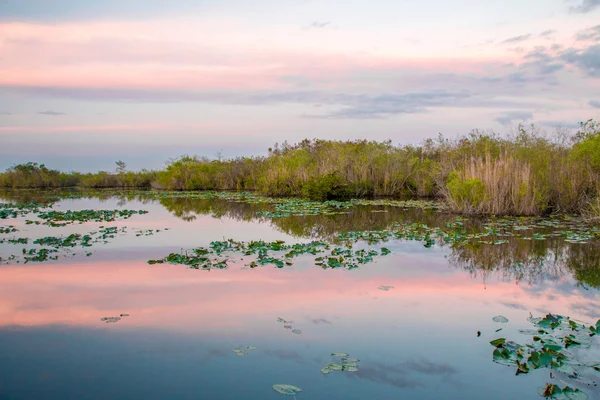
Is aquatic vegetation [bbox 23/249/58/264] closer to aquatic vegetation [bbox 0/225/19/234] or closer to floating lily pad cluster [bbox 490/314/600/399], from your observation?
aquatic vegetation [bbox 0/225/19/234]

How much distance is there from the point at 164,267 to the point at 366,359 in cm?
576

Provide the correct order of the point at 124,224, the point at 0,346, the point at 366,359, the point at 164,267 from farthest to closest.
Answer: the point at 124,224 → the point at 164,267 → the point at 0,346 → the point at 366,359

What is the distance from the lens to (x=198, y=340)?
5.67 metres

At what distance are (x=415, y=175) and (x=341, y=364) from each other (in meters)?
26.1

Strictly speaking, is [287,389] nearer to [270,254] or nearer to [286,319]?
[286,319]

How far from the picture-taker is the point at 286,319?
6.39 meters

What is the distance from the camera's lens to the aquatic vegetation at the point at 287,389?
Result: 4.31 meters

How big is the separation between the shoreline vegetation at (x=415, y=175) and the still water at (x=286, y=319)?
582cm

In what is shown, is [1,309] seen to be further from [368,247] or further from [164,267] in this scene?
[368,247]

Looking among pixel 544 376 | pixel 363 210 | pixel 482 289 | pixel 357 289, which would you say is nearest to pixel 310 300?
pixel 357 289

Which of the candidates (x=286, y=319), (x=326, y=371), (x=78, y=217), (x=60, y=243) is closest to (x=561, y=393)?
(x=326, y=371)

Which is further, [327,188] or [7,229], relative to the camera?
[327,188]

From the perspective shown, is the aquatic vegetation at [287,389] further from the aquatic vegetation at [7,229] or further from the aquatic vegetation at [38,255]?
the aquatic vegetation at [7,229]

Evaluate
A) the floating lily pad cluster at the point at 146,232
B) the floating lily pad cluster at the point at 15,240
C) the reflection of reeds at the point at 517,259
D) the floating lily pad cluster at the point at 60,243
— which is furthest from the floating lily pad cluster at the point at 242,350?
the floating lily pad cluster at the point at 15,240
